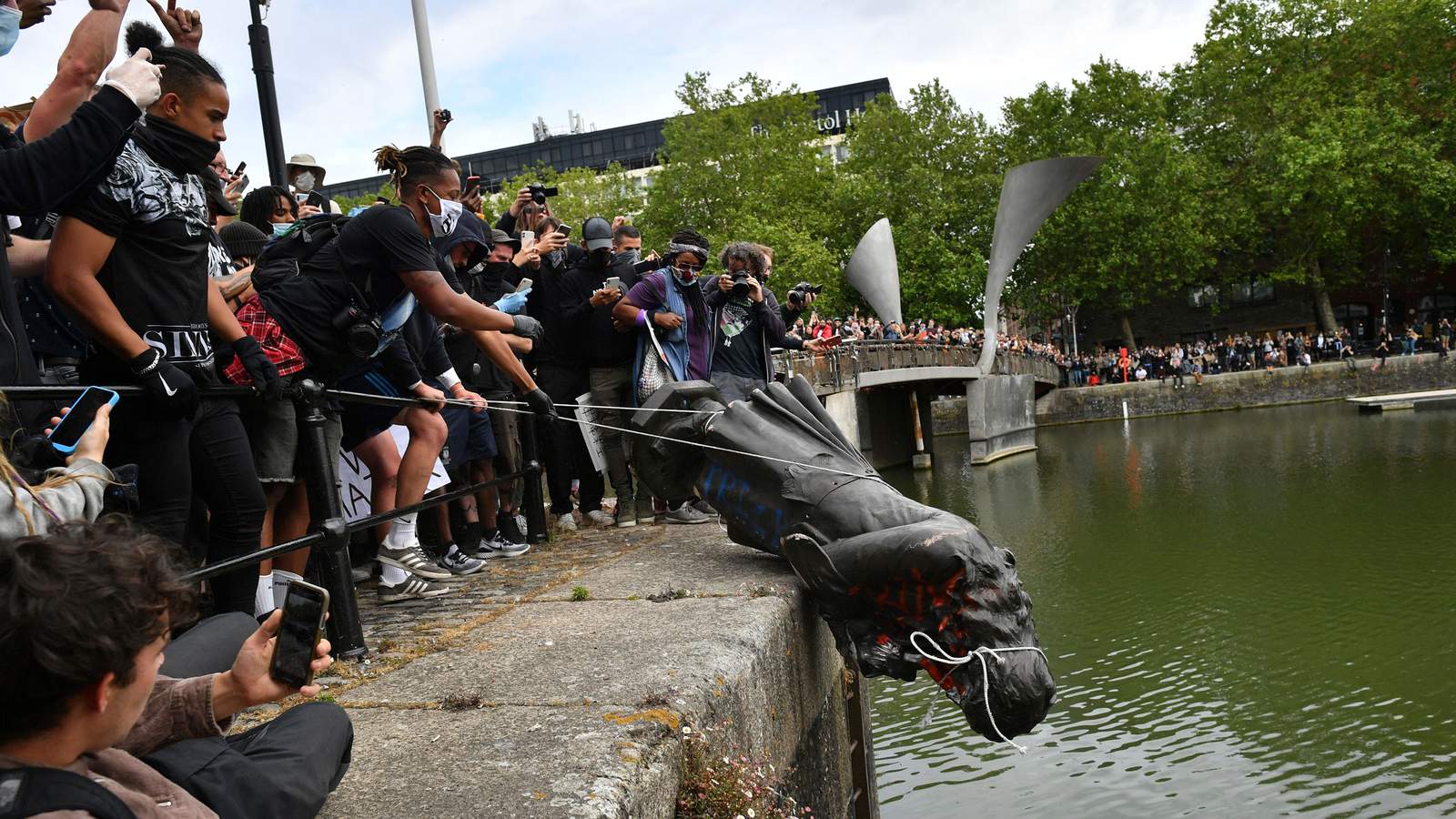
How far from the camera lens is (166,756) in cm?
160

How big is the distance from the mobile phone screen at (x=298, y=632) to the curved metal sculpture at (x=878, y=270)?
28.2 metres

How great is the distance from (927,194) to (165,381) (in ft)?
128

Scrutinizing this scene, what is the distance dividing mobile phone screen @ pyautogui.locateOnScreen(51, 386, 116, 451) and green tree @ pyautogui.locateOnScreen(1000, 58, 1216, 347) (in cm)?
4008

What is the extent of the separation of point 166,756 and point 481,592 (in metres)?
2.78

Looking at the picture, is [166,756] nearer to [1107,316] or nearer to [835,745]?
[835,745]

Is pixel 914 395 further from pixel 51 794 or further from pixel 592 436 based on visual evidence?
pixel 51 794

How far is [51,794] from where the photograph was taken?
1267mm

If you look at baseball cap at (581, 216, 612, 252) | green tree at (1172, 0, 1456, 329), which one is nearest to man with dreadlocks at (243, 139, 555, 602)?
baseball cap at (581, 216, 612, 252)

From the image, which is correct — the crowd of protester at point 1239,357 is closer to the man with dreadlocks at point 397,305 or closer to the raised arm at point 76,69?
the man with dreadlocks at point 397,305

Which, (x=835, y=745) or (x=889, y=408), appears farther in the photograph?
(x=889, y=408)

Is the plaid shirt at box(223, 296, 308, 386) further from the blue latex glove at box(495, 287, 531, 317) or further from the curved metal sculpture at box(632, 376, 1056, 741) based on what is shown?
the blue latex glove at box(495, 287, 531, 317)

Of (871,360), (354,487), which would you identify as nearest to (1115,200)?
(871,360)

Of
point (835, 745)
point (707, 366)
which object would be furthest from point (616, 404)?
point (835, 745)

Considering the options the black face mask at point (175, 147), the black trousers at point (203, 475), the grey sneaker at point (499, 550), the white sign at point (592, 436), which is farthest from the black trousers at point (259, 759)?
the white sign at point (592, 436)
